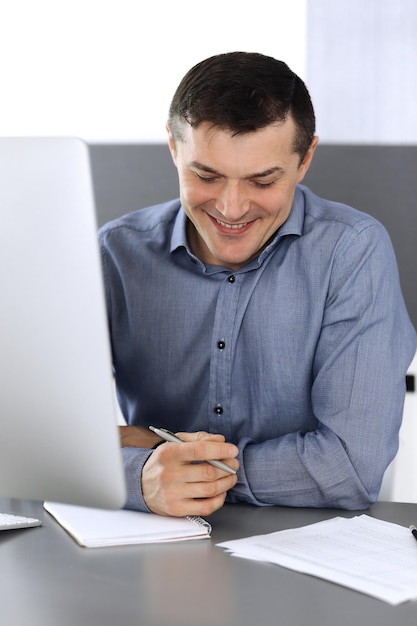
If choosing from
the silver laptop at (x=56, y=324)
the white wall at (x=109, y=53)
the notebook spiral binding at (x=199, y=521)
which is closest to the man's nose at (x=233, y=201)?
the notebook spiral binding at (x=199, y=521)

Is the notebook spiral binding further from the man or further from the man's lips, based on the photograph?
the man's lips

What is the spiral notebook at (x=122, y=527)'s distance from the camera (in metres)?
1.25

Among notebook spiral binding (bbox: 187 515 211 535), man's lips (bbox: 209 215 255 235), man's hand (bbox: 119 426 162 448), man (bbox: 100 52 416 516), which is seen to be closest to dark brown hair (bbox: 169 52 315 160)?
man (bbox: 100 52 416 516)

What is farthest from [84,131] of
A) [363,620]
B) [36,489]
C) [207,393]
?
[363,620]

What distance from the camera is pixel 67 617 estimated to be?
3.26 feet

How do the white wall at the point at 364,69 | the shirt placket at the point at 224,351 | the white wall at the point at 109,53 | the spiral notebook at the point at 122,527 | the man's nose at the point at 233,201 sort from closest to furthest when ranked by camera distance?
1. the spiral notebook at the point at 122,527
2. the man's nose at the point at 233,201
3. the shirt placket at the point at 224,351
4. the white wall at the point at 364,69
5. the white wall at the point at 109,53

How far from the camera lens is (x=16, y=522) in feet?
4.34

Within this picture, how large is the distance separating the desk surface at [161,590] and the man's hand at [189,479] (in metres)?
0.06

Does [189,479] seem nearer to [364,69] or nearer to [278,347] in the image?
[278,347]

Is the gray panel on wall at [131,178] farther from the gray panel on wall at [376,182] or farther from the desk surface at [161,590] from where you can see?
the desk surface at [161,590]

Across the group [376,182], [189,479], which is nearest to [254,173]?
[189,479]

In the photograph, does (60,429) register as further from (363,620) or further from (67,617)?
(363,620)

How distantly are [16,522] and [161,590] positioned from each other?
0.34 m

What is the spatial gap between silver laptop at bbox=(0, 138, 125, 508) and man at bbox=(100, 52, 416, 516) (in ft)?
1.28
